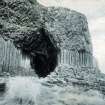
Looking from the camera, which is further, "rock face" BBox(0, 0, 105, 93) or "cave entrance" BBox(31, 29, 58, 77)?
"cave entrance" BBox(31, 29, 58, 77)

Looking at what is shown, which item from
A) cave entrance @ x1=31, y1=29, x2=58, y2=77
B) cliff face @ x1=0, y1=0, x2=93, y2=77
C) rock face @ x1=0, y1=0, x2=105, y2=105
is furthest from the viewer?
cave entrance @ x1=31, y1=29, x2=58, y2=77

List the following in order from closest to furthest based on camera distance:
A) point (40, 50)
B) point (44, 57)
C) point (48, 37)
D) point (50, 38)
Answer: point (40, 50), point (44, 57), point (48, 37), point (50, 38)

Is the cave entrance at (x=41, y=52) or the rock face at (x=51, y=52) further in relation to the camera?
the cave entrance at (x=41, y=52)

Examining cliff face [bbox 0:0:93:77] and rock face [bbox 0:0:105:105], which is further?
cliff face [bbox 0:0:93:77]

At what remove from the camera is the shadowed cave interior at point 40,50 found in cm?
1142

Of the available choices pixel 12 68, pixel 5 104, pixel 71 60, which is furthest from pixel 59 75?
pixel 5 104

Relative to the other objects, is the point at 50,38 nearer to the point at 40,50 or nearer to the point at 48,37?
the point at 48,37

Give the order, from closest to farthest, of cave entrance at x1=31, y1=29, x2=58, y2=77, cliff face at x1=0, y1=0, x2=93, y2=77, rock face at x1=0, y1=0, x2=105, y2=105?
rock face at x1=0, y1=0, x2=105, y2=105 → cliff face at x1=0, y1=0, x2=93, y2=77 → cave entrance at x1=31, y1=29, x2=58, y2=77

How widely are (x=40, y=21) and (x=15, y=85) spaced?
6.34 ft

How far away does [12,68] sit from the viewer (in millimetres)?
11234

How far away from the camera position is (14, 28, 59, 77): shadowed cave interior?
11422 millimetres

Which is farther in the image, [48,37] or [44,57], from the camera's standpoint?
[48,37]

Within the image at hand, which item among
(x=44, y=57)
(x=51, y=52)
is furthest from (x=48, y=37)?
(x=44, y=57)

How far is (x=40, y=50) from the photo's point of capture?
1159 centimetres
